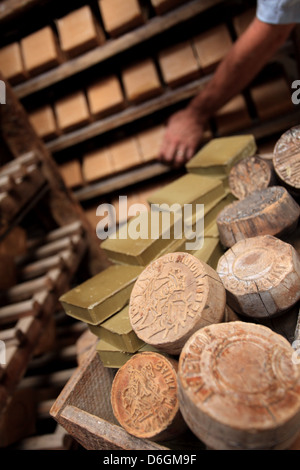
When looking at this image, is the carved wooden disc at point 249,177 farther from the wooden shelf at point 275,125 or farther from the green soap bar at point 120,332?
the wooden shelf at point 275,125

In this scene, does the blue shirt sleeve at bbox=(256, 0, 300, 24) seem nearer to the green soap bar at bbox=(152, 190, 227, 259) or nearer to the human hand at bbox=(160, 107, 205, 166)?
the human hand at bbox=(160, 107, 205, 166)

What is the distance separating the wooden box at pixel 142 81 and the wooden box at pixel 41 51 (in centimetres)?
45

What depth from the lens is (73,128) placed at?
7.63ft

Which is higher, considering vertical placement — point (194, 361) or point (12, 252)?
point (194, 361)

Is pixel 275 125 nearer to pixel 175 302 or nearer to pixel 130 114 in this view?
pixel 130 114

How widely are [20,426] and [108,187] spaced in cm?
150

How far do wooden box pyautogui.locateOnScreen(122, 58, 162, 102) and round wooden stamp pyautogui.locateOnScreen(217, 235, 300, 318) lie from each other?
4.82ft

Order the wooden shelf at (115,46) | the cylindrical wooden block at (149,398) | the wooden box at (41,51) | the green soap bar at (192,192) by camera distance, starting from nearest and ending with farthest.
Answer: the cylindrical wooden block at (149,398) < the green soap bar at (192,192) < the wooden shelf at (115,46) < the wooden box at (41,51)

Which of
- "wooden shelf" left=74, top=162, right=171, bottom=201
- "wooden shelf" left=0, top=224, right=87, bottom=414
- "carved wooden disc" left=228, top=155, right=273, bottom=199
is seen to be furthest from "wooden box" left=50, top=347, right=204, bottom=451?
"wooden shelf" left=74, top=162, right=171, bottom=201

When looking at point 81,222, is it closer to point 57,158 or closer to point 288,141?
point 57,158

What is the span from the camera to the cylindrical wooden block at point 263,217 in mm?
1015

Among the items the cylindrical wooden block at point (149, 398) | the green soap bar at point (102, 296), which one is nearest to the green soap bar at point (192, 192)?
the green soap bar at point (102, 296)

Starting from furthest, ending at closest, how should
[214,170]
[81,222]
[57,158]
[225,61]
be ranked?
1. [57,158]
2. [81,222]
3. [225,61]
4. [214,170]

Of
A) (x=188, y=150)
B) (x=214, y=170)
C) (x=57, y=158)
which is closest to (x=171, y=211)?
(x=214, y=170)
